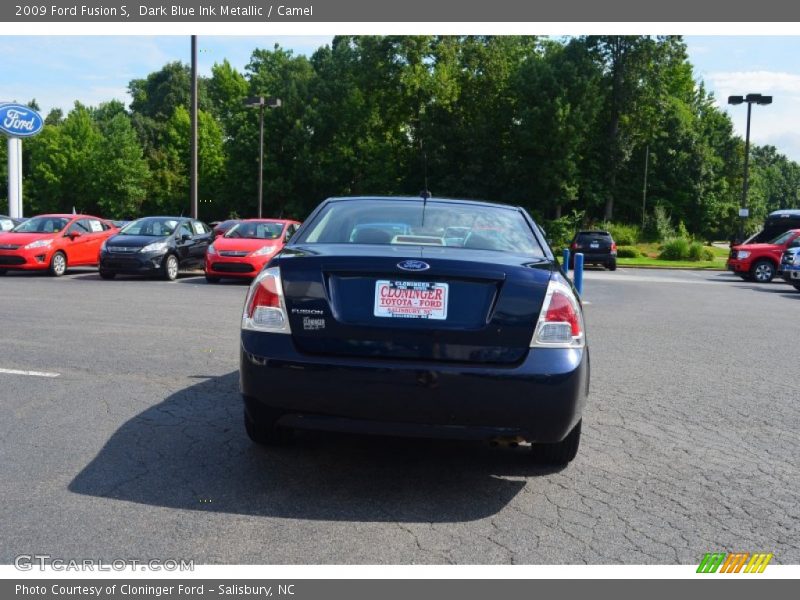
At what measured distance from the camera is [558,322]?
160 inches

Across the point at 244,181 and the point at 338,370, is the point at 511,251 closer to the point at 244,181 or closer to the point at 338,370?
the point at 338,370

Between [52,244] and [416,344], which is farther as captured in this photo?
[52,244]

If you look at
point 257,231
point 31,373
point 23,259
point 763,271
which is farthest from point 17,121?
point 31,373

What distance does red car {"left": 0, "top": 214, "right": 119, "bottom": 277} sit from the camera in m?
19.1

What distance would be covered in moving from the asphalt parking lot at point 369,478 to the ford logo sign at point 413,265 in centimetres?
115

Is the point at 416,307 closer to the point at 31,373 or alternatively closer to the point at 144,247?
the point at 31,373

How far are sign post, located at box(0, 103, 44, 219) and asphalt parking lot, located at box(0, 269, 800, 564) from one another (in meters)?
24.3

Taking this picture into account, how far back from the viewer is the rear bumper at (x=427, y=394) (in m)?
3.88

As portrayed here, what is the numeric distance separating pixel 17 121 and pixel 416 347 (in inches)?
1240

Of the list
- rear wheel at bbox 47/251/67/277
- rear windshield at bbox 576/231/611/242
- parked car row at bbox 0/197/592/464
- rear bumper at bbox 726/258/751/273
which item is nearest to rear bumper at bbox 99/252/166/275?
rear wheel at bbox 47/251/67/277

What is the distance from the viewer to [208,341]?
915 centimetres

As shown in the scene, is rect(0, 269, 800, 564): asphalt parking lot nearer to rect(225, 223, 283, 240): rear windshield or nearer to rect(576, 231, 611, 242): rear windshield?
rect(225, 223, 283, 240): rear windshield

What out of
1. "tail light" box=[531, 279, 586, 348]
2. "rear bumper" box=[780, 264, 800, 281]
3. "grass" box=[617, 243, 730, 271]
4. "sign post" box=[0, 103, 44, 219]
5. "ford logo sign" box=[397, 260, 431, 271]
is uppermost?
"sign post" box=[0, 103, 44, 219]
